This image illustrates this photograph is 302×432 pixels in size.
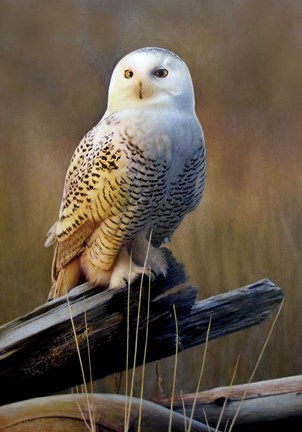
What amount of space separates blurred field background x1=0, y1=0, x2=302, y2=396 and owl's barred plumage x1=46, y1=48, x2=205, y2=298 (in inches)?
10.3

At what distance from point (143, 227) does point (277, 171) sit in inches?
21.2

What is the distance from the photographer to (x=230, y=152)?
2268 millimetres

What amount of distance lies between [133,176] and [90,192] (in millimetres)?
117

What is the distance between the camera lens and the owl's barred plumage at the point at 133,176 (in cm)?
183

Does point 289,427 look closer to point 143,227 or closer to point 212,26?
point 143,227

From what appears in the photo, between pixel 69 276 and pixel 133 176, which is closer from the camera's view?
pixel 133 176

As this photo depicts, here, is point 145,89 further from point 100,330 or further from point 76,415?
point 76,415

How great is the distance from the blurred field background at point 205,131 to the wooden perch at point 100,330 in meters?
0.20

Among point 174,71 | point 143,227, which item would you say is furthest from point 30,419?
point 174,71

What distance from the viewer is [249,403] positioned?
204 centimetres

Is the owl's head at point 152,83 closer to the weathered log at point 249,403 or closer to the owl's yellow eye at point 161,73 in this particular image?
the owl's yellow eye at point 161,73

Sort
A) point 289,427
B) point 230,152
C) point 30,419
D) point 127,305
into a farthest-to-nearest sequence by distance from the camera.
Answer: point 230,152, point 289,427, point 127,305, point 30,419

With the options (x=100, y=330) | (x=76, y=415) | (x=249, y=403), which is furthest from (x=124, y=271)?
(x=249, y=403)

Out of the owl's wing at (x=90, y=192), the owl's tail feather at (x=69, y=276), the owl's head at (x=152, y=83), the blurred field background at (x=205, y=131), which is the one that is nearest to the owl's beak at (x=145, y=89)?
the owl's head at (x=152, y=83)
